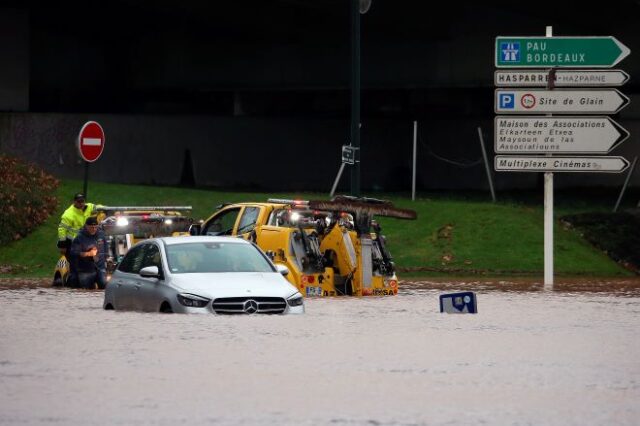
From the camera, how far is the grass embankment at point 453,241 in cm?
3203

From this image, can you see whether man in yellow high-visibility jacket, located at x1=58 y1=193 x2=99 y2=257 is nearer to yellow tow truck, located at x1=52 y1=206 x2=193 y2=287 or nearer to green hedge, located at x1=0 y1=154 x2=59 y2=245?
yellow tow truck, located at x1=52 y1=206 x2=193 y2=287

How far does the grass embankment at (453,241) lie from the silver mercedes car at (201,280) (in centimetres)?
1126

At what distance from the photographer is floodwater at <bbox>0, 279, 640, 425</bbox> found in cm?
1102

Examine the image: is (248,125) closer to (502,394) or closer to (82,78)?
(82,78)

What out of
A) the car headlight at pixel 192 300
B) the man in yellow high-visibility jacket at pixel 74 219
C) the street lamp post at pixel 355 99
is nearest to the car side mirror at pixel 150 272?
the car headlight at pixel 192 300

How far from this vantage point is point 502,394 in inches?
474

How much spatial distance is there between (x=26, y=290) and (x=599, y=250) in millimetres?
13119

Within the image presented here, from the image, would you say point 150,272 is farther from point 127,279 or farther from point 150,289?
point 127,279

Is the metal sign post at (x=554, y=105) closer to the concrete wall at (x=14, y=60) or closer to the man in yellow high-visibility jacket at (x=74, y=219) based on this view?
the man in yellow high-visibility jacket at (x=74, y=219)

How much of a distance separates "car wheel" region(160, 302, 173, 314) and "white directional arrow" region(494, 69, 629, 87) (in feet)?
39.4

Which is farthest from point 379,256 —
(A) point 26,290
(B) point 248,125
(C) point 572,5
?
Result: (B) point 248,125

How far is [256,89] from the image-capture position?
48094mm

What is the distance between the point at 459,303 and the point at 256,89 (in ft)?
94.1

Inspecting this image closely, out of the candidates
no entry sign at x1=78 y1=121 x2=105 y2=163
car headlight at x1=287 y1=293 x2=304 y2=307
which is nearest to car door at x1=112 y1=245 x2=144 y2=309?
car headlight at x1=287 y1=293 x2=304 y2=307
